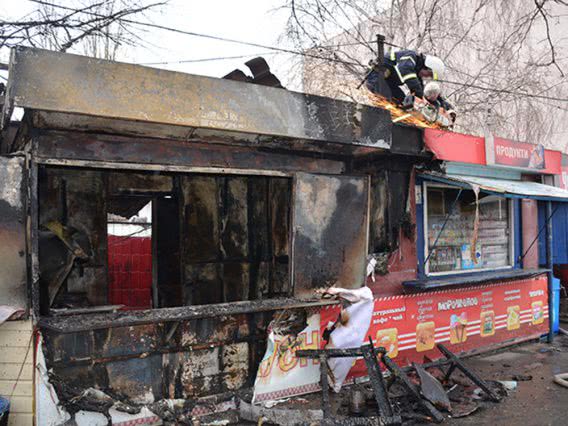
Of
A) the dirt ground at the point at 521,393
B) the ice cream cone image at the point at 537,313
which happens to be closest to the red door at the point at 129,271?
the dirt ground at the point at 521,393

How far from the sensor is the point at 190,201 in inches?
307

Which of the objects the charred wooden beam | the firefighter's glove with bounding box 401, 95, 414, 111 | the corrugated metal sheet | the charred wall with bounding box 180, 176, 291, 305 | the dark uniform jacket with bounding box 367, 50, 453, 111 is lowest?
the charred wooden beam

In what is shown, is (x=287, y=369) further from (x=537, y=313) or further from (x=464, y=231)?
(x=537, y=313)

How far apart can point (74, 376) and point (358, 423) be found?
8.58 ft

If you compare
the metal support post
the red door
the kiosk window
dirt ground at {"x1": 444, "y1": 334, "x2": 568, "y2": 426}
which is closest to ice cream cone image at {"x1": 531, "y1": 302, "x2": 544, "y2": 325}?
the metal support post

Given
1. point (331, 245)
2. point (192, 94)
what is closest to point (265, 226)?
point (331, 245)

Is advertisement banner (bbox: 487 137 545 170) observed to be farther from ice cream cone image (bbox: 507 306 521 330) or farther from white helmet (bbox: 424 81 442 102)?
ice cream cone image (bbox: 507 306 521 330)

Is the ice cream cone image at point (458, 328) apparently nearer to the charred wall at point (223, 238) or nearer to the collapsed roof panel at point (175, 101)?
the charred wall at point (223, 238)

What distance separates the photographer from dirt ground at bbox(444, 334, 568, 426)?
5.16m

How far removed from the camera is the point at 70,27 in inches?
268

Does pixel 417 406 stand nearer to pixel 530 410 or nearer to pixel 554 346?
pixel 530 410

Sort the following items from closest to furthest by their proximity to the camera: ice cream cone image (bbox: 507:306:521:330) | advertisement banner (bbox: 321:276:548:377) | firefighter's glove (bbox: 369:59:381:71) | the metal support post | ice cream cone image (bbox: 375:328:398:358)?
1. ice cream cone image (bbox: 375:328:398:358)
2. advertisement banner (bbox: 321:276:548:377)
3. ice cream cone image (bbox: 507:306:521:330)
4. firefighter's glove (bbox: 369:59:381:71)
5. the metal support post

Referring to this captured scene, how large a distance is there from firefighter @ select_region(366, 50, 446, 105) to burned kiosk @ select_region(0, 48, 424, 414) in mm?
1664

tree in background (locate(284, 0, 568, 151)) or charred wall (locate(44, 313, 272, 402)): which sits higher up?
tree in background (locate(284, 0, 568, 151))
